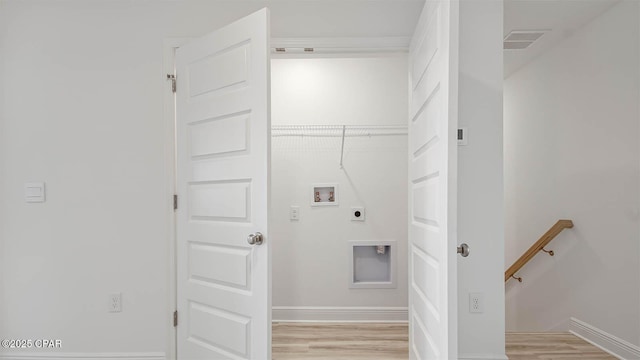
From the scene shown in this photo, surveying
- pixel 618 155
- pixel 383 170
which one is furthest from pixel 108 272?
pixel 618 155

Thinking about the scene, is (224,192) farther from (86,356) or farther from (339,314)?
(339,314)

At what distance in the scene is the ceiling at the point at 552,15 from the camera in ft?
8.55

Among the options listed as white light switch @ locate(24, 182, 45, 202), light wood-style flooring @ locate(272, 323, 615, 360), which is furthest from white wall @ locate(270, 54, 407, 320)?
white light switch @ locate(24, 182, 45, 202)

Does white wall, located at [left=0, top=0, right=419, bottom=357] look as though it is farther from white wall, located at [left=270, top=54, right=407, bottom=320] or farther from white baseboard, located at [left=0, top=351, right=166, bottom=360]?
white wall, located at [left=270, top=54, right=407, bottom=320]

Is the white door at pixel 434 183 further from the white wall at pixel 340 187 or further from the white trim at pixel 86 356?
the white trim at pixel 86 356

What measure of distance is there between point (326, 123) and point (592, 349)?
2.73 metres

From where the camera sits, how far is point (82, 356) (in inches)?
97.1

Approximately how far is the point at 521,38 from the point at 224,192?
277 centimetres

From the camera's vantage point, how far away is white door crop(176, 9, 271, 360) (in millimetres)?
1914

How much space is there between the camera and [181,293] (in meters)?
2.33

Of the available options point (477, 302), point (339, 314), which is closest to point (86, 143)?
point (339, 314)

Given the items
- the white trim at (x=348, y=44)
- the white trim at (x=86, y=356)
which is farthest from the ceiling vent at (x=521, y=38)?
the white trim at (x=86, y=356)

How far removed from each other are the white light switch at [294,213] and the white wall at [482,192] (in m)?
1.58

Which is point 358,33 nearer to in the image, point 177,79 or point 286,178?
point 177,79
